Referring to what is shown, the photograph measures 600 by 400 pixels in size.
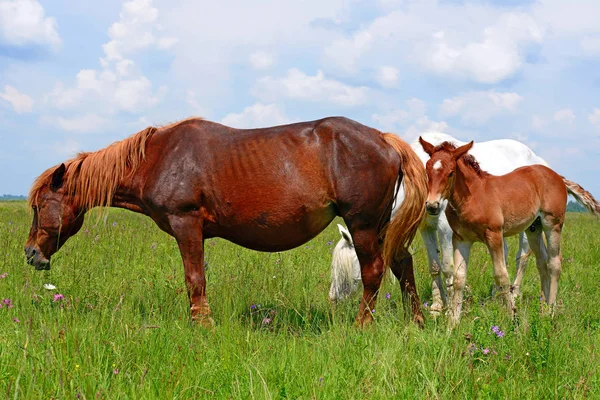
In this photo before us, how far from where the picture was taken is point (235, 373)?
11.0 ft

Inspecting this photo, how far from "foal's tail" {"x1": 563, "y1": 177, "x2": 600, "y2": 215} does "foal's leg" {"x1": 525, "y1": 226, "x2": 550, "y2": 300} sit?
3.03 feet

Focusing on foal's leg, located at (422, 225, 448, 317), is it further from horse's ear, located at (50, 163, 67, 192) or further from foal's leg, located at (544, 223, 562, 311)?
horse's ear, located at (50, 163, 67, 192)

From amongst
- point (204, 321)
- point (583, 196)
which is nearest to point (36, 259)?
point (204, 321)

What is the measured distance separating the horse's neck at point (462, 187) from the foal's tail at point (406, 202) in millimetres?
581

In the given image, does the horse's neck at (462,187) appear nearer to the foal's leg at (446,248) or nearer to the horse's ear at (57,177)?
the foal's leg at (446,248)

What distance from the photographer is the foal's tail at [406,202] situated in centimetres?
512

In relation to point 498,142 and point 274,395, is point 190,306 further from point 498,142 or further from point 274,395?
point 498,142

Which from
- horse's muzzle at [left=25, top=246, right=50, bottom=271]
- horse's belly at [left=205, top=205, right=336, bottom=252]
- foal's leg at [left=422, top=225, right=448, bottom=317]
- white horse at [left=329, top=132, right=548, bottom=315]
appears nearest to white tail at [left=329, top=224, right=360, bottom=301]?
white horse at [left=329, top=132, right=548, bottom=315]

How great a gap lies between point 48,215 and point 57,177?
40 cm

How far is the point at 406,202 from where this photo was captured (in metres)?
5.12

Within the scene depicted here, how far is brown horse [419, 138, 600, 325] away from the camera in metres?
5.32

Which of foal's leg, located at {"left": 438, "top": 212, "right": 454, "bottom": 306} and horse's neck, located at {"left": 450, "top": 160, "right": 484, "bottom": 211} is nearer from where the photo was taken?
horse's neck, located at {"left": 450, "top": 160, "right": 484, "bottom": 211}

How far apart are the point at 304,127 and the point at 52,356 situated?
299 centimetres

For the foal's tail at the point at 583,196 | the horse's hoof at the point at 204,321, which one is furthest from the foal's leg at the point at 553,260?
the horse's hoof at the point at 204,321
